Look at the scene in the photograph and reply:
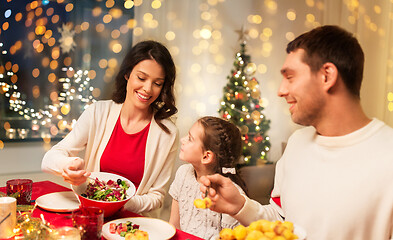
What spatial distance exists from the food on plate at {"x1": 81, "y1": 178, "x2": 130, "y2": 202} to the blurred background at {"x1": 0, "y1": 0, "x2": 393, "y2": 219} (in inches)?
73.2

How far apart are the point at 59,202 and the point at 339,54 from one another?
1.32 meters

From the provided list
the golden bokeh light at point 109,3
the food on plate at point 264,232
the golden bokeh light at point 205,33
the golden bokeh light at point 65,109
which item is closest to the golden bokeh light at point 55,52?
the golden bokeh light at point 65,109

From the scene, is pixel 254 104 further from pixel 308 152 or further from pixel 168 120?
pixel 308 152

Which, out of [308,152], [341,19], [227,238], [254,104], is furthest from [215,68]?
[227,238]

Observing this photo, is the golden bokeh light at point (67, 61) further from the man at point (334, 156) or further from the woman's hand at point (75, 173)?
the man at point (334, 156)

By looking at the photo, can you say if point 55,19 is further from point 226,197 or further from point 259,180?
point 259,180

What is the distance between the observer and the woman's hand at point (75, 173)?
5.04 feet

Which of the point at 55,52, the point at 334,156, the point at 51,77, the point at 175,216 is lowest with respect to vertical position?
the point at 175,216

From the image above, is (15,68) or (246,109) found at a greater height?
(15,68)

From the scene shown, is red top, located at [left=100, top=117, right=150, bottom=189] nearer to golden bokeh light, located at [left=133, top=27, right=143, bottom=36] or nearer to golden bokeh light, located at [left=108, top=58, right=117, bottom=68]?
golden bokeh light, located at [left=108, top=58, right=117, bottom=68]

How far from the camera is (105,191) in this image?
1610 millimetres

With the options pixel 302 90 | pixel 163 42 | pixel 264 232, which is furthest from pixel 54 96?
pixel 264 232

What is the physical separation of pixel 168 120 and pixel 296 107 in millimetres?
1113

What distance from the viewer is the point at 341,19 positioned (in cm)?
498
